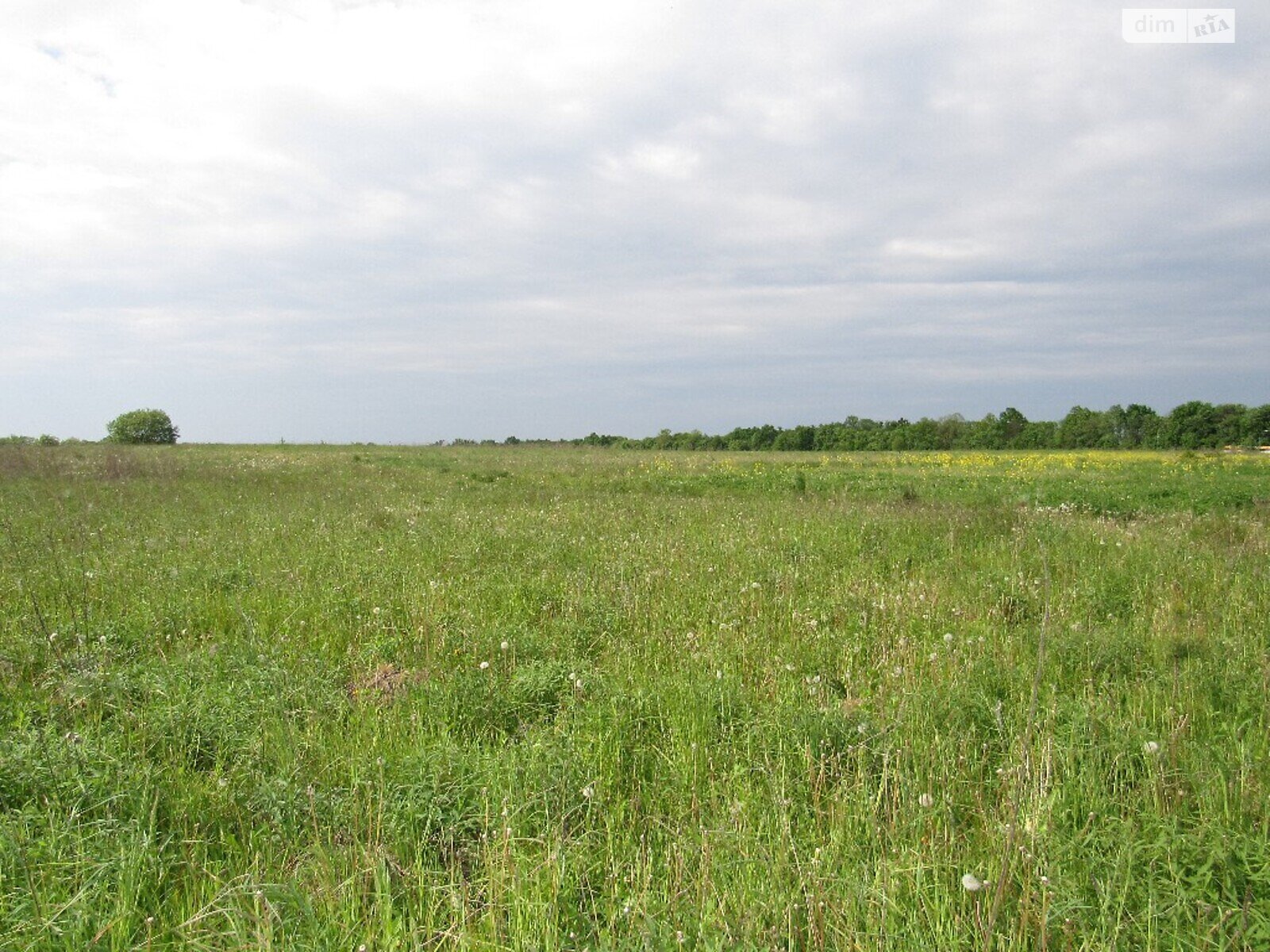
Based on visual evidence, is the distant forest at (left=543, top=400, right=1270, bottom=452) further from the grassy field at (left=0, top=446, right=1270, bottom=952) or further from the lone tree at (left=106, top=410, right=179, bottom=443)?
the grassy field at (left=0, top=446, right=1270, bottom=952)

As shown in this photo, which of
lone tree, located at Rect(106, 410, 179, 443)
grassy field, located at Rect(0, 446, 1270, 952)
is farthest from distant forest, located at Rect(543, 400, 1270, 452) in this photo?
grassy field, located at Rect(0, 446, 1270, 952)

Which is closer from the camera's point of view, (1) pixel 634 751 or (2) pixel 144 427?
(1) pixel 634 751

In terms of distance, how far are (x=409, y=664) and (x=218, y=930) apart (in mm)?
2516

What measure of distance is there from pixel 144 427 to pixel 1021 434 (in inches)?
3440

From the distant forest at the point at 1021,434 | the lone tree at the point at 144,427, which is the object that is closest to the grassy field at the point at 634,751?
the distant forest at the point at 1021,434

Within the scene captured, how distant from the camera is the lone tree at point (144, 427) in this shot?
6606cm

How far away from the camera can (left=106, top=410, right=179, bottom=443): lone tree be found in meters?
66.1

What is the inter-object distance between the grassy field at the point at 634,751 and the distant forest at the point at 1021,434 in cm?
5672

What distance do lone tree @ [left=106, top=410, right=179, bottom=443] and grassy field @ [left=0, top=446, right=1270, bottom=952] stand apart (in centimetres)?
7125

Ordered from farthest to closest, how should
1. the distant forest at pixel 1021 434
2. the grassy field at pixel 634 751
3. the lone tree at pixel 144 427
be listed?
1. the lone tree at pixel 144 427
2. the distant forest at pixel 1021 434
3. the grassy field at pixel 634 751

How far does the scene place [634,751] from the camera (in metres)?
3.50

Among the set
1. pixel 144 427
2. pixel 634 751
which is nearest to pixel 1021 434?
pixel 634 751

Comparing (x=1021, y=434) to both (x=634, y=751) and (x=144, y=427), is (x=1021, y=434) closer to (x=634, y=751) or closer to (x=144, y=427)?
(x=634, y=751)

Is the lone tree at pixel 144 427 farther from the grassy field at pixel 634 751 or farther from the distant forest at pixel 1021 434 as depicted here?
the grassy field at pixel 634 751
